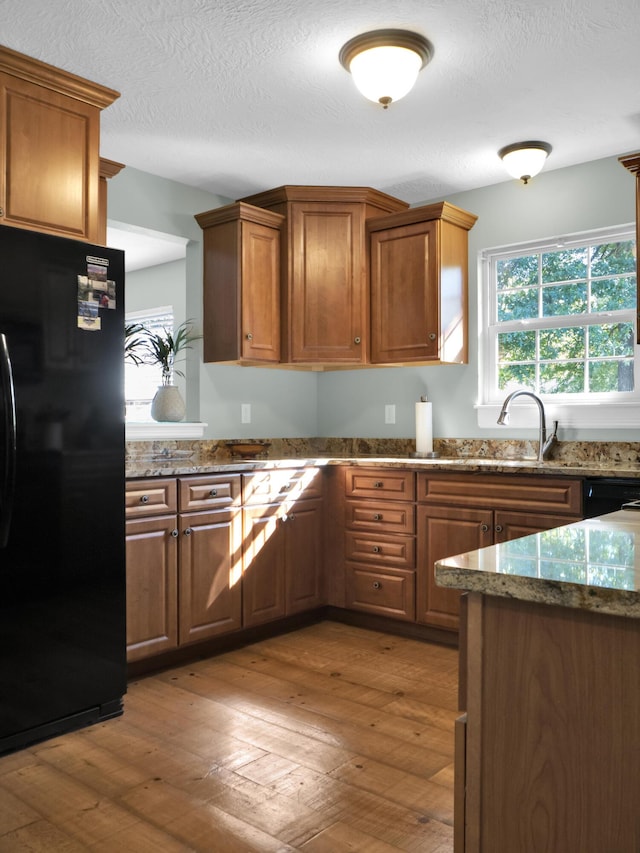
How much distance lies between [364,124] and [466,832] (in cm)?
295

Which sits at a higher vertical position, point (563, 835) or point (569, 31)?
point (569, 31)

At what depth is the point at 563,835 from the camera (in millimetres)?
1066

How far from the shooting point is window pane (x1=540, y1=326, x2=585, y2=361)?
3.92 metres

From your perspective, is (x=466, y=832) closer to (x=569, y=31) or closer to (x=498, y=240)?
(x=569, y=31)

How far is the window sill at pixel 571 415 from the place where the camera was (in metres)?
3.64

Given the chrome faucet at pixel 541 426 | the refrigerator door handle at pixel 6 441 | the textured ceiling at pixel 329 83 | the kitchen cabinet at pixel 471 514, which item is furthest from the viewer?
the chrome faucet at pixel 541 426

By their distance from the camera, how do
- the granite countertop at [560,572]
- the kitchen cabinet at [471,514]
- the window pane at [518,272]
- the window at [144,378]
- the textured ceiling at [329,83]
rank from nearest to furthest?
the granite countertop at [560,572] < the textured ceiling at [329,83] < the kitchen cabinet at [471,514] < the window pane at [518,272] < the window at [144,378]

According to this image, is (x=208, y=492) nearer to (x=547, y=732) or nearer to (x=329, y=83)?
(x=329, y=83)

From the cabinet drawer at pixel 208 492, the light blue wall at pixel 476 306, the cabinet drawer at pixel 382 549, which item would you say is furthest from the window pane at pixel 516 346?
the cabinet drawer at pixel 208 492

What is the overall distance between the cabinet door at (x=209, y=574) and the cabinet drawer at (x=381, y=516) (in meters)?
0.69

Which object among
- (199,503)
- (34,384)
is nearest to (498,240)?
(199,503)

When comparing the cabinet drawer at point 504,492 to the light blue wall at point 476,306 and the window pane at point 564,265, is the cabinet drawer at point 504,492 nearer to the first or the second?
the light blue wall at point 476,306

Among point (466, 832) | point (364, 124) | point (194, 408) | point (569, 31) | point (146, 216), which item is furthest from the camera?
point (194, 408)

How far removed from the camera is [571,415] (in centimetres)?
382
